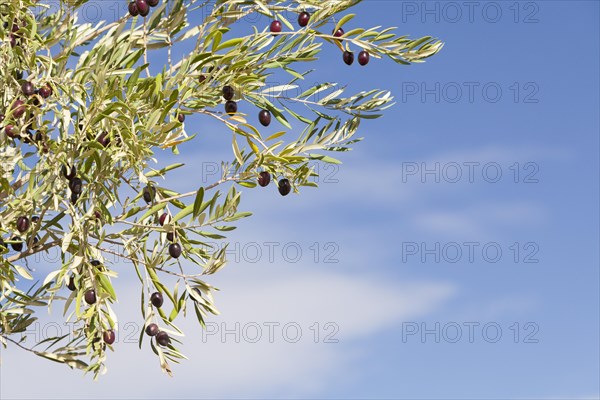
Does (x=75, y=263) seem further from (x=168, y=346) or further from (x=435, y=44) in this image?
(x=435, y=44)

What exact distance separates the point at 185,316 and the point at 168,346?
309mm

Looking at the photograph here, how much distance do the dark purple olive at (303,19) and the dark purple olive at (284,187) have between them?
1.63 m

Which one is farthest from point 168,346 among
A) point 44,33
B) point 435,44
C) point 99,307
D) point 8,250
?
point 44,33

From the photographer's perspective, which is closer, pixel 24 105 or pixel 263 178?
pixel 24 105

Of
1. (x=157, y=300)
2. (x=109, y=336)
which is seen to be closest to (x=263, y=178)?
(x=157, y=300)

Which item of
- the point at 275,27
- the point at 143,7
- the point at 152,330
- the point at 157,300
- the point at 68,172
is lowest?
the point at 152,330

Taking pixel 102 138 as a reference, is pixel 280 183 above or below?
above

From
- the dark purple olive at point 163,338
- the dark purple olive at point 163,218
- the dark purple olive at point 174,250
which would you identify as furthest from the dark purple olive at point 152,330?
the dark purple olive at point 163,218

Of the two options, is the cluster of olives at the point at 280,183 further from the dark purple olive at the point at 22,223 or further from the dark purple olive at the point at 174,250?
the dark purple olive at the point at 22,223

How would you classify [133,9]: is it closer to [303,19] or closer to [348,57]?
[303,19]

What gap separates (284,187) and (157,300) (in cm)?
157

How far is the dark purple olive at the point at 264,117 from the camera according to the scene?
7.70 metres

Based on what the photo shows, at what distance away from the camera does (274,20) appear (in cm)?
799

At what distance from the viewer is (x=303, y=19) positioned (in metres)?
8.04
